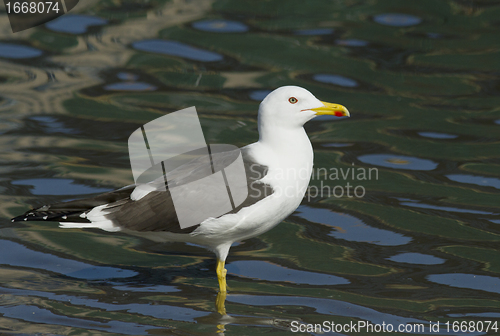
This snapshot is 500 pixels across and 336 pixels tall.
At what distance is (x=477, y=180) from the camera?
852 cm

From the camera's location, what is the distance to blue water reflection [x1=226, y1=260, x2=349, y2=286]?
21.0ft

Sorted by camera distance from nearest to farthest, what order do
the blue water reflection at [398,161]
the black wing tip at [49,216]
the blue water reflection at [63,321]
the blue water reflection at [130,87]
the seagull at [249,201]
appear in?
1. the blue water reflection at [63,321]
2. the seagull at [249,201]
3. the black wing tip at [49,216]
4. the blue water reflection at [398,161]
5. the blue water reflection at [130,87]

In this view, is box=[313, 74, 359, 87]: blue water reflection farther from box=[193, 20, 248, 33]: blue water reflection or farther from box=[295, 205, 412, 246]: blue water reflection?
box=[295, 205, 412, 246]: blue water reflection

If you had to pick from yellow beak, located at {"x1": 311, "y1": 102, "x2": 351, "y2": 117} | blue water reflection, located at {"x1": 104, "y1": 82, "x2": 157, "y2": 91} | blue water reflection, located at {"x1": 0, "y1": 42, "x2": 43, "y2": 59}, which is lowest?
blue water reflection, located at {"x1": 104, "y1": 82, "x2": 157, "y2": 91}

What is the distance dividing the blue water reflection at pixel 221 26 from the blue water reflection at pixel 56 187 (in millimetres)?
5851

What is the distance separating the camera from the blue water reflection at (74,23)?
13148 mm

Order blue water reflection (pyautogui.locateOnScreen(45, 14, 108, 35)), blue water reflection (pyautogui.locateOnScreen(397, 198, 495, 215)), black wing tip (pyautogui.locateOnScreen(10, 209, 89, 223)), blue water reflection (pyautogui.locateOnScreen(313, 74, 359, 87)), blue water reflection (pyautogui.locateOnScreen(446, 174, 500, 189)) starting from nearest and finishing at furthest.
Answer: black wing tip (pyautogui.locateOnScreen(10, 209, 89, 223)) < blue water reflection (pyautogui.locateOnScreen(397, 198, 495, 215)) < blue water reflection (pyautogui.locateOnScreen(446, 174, 500, 189)) < blue water reflection (pyautogui.locateOnScreen(313, 74, 359, 87)) < blue water reflection (pyautogui.locateOnScreen(45, 14, 108, 35))

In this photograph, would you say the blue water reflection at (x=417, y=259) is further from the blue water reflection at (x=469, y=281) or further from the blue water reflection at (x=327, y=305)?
the blue water reflection at (x=327, y=305)

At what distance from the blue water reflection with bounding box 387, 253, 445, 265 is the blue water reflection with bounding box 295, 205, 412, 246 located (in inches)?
10.8

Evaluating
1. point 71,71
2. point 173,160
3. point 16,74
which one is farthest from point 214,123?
point 16,74

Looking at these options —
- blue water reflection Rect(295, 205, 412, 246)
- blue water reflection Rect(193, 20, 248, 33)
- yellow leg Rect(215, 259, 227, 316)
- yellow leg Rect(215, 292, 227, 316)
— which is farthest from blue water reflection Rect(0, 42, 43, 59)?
yellow leg Rect(215, 292, 227, 316)

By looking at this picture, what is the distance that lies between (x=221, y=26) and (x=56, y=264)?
7.91m
